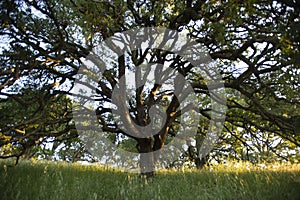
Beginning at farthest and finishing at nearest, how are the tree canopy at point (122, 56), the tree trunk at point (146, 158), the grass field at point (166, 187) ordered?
the tree trunk at point (146, 158)
the tree canopy at point (122, 56)
the grass field at point (166, 187)

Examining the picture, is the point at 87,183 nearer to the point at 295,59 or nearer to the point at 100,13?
the point at 100,13

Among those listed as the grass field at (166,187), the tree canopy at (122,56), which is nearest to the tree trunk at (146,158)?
the tree canopy at (122,56)

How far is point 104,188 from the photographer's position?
23.3 feet

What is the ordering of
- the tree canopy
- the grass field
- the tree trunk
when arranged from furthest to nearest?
1. the tree trunk
2. the tree canopy
3. the grass field

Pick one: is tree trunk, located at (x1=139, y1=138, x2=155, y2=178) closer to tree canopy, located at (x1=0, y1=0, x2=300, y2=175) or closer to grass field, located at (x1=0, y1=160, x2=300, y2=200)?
tree canopy, located at (x1=0, y1=0, x2=300, y2=175)

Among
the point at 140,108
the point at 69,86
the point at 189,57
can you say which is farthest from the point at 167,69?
the point at 69,86

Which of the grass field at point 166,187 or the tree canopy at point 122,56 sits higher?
the tree canopy at point 122,56

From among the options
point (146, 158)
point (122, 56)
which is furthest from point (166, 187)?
point (122, 56)

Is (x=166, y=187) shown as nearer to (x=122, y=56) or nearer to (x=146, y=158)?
(x=146, y=158)

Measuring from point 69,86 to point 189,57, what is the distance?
512 cm

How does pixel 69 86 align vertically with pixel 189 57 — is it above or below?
below

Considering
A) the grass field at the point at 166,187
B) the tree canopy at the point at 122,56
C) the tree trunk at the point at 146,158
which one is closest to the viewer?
the grass field at the point at 166,187

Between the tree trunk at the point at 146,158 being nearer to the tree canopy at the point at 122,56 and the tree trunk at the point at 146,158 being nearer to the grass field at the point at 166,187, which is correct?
the tree canopy at the point at 122,56

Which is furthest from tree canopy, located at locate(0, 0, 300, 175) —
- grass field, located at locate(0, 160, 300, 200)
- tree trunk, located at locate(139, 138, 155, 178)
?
grass field, located at locate(0, 160, 300, 200)
